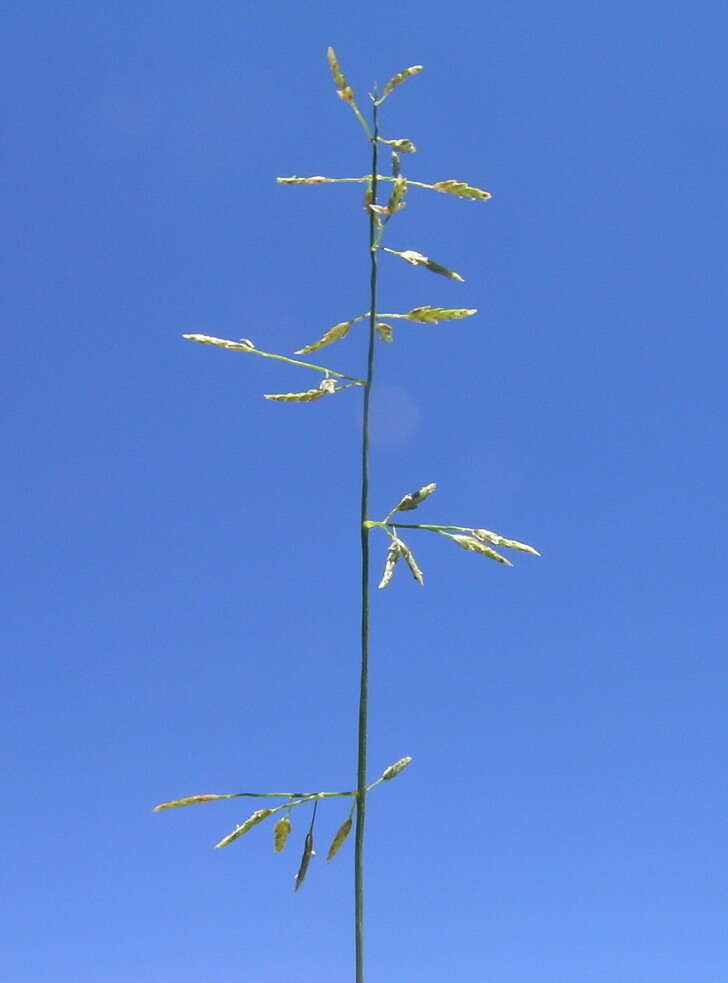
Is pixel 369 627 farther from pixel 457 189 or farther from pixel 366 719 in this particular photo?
pixel 457 189

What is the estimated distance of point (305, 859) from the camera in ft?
9.45

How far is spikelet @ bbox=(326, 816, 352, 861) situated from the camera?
286 cm

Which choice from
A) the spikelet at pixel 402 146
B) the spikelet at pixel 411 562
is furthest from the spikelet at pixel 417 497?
the spikelet at pixel 402 146

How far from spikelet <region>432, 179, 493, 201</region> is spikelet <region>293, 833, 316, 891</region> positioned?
1936mm

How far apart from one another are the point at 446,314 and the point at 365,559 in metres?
0.82

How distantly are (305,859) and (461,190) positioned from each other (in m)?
2.01

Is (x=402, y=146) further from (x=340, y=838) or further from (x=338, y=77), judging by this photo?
(x=340, y=838)

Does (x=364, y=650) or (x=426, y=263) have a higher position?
(x=426, y=263)

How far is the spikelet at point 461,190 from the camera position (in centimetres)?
335

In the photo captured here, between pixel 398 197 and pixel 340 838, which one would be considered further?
pixel 398 197

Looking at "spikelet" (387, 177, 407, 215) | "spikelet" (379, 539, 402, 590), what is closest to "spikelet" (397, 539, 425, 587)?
"spikelet" (379, 539, 402, 590)

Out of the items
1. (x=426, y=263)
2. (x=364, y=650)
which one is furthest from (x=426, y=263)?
(x=364, y=650)

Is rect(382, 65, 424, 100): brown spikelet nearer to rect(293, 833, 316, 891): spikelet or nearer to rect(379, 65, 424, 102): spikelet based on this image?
rect(379, 65, 424, 102): spikelet

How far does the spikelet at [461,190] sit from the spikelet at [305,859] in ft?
6.35
